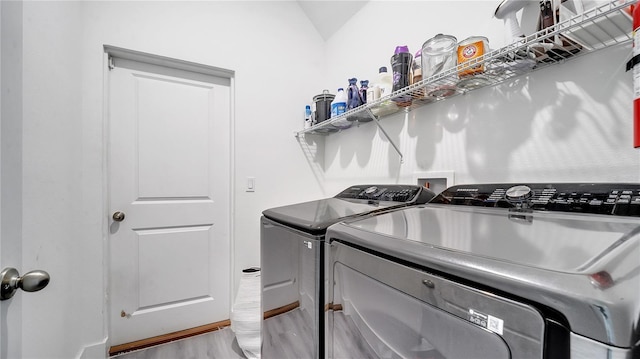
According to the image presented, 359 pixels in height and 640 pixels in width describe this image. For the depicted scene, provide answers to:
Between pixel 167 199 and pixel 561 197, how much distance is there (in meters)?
2.40

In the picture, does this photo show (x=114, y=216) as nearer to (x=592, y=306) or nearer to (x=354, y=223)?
(x=354, y=223)

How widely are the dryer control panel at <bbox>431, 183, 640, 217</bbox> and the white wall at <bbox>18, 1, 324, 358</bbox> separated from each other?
168 centimetres

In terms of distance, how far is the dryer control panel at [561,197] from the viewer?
0.74 metres

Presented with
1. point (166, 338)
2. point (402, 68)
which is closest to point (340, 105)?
point (402, 68)

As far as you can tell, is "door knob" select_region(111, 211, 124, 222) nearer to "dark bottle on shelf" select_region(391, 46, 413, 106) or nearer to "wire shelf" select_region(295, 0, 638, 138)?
"wire shelf" select_region(295, 0, 638, 138)

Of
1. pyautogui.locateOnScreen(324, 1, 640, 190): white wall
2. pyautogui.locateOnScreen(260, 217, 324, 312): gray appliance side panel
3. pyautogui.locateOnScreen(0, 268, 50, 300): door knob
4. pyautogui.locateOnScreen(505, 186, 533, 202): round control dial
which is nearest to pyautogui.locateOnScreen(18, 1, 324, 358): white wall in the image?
pyautogui.locateOnScreen(0, 268, 50, 300): door knob

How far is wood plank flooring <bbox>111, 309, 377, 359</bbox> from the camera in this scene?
0.84 m

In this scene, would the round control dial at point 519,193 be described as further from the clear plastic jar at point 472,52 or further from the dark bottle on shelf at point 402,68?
the dark bottle on shelf at point 402,68

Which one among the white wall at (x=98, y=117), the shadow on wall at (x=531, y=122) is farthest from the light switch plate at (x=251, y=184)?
the shadow on wall at (x=531, y=122)

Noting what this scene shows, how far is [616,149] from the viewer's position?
880mm

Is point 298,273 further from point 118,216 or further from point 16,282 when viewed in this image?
point 118,216

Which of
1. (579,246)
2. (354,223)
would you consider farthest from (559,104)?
(354,223)

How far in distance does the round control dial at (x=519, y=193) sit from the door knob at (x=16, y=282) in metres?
1.46

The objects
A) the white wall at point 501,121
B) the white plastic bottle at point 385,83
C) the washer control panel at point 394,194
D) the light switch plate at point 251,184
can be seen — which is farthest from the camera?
the light switch plate at point 251,184
